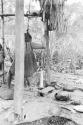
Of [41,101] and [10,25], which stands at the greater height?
[10,25]

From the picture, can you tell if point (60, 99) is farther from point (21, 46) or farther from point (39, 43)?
point (21, 46)

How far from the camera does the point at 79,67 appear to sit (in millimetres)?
8203

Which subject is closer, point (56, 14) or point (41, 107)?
point (41, 107)

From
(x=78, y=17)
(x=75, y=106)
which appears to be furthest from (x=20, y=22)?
(x=78, y=17)

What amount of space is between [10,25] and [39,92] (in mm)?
8214

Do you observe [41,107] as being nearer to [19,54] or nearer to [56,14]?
[19,54]

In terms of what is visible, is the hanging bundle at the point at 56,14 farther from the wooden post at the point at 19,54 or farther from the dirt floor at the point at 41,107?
the dirt floor at the point at 41,107

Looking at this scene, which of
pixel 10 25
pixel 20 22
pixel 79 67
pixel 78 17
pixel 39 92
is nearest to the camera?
pixel 20 22

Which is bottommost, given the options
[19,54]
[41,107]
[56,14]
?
[41,107]

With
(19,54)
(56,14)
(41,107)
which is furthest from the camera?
(56,14)

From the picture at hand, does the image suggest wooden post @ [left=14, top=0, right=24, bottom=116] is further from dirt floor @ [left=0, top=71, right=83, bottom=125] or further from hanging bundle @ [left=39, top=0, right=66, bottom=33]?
hanging bundle @ [left=39, top=0, right=66, bottom=33]

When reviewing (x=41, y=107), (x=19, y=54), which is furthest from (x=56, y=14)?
(x=41, y=107)

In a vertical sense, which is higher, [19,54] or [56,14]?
[56,14]

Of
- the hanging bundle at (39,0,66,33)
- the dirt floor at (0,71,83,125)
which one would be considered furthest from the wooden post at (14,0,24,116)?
the hanging bundle at (39,0,66,33)
